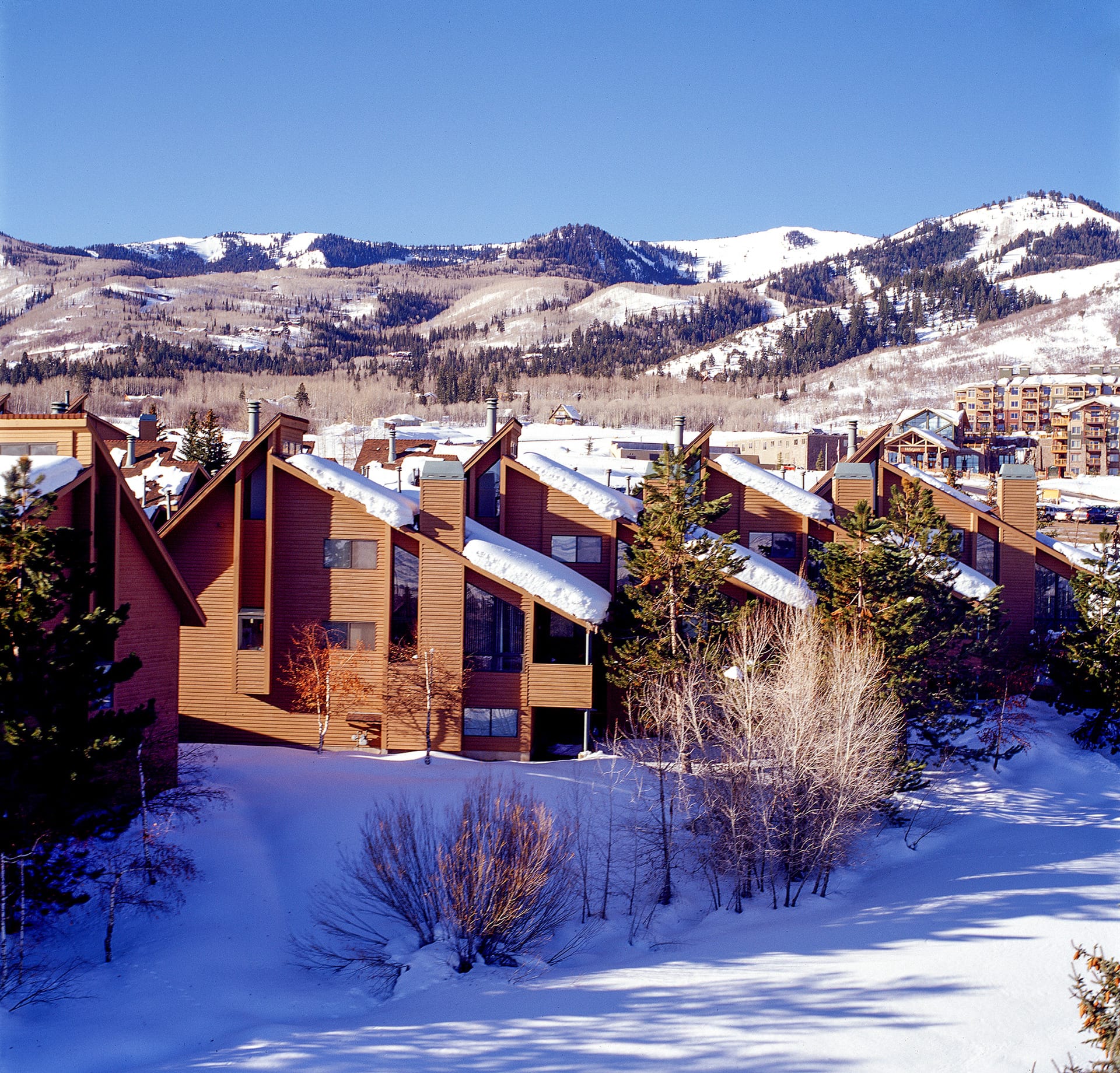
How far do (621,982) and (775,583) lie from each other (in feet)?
50.4

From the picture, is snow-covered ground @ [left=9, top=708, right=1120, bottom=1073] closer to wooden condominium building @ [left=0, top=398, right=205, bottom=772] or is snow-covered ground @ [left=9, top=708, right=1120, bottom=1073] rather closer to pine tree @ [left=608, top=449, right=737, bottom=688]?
wooden condominium building @ [left=0, top=398, right=205, bottom=772]

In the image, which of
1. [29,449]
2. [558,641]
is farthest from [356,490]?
[29,449]

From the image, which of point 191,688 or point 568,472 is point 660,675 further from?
point 191,688

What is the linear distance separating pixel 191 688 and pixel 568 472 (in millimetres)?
13535


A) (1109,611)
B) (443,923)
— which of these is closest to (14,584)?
(443,923)

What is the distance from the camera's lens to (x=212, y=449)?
66375 millimetres

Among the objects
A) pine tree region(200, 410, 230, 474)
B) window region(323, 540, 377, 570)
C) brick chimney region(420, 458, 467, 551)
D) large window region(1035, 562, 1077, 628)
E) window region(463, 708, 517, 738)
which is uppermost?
pine tree region(200, 410, 230, 474)

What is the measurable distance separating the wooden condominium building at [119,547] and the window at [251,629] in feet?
16.5

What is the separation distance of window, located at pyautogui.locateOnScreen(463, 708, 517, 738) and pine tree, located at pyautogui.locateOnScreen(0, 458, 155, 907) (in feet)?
43.6

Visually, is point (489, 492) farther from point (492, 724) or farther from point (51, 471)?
point (51, 471)

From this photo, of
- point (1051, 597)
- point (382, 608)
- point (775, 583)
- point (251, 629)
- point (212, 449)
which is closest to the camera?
point (382, 608)

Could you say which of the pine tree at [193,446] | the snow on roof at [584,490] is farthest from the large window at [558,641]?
the pine tree at [193,446]

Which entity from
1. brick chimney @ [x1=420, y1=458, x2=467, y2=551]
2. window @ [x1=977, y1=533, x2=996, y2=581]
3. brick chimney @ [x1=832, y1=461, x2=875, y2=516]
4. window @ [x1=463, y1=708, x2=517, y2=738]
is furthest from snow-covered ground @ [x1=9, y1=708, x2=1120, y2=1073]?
window @ [x1=977, y1=533, x2=996, y2=581]

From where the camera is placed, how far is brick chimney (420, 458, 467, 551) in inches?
1188
